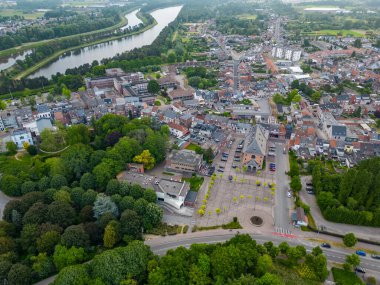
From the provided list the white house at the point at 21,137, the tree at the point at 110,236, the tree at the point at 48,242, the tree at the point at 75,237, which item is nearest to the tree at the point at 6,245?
the tree at the point at 48,242

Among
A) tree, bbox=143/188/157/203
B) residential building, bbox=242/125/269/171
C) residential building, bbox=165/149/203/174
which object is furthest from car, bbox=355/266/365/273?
residential building, bbox=165/149/203/174

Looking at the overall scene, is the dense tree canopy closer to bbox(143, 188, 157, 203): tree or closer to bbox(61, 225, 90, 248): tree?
bbox(143, 188, 157, 203): tree

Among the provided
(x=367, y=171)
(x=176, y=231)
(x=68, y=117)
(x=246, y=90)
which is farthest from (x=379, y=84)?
Result: (x=68, y=117)

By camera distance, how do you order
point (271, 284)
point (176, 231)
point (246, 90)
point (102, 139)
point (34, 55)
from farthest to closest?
point (34, 55)
point (246, 90)
point (102, 139)
point (176, 231)
point (271, 284)

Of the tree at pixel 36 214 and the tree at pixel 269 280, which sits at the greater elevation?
the tree at pixel 36 214

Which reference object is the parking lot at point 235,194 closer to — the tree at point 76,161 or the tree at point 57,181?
the tree at point 76,161

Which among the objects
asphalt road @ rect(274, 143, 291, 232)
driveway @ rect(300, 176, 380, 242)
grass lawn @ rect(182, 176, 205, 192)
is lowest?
driveway @ rect(300, 176, 380, 242)

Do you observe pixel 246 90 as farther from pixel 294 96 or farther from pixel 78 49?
pixel 78 49
